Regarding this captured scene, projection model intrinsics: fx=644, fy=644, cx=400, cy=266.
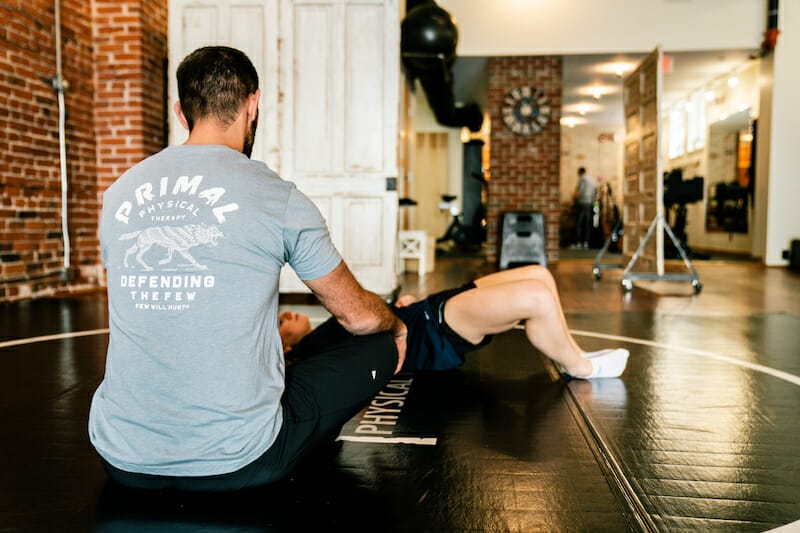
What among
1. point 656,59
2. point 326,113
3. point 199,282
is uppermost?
point 656,59

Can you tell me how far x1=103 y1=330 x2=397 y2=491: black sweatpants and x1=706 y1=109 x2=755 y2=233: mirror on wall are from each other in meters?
9.20

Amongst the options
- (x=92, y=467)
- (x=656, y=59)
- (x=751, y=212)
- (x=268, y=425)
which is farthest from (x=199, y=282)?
(x=751, y=212)

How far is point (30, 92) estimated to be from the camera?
4973 millimetres

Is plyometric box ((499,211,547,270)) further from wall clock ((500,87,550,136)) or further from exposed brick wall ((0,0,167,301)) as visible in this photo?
exposed brick wall ((0,0,167,301))

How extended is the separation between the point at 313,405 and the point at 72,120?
506 centimetres

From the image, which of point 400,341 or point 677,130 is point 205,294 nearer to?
point 400,341

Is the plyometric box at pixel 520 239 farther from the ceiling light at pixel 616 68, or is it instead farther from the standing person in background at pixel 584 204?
the standing person in background at pixel 584 204

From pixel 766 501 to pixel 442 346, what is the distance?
3.73 feet

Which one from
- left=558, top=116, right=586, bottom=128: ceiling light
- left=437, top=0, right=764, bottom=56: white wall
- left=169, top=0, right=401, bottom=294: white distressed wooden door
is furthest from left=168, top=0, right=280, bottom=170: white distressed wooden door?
left=558, top=116, right=586, bottom=128: ceiling light

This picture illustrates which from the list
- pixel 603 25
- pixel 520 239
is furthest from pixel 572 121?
pixel 520 239

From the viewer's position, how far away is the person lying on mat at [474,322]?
2.25 meters

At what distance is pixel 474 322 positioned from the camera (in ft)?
7.47

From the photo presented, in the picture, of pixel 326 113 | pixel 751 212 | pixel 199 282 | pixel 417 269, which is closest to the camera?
pixel 199 282

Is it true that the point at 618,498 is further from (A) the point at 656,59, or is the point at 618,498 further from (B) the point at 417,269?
(B) the point at 417,269
